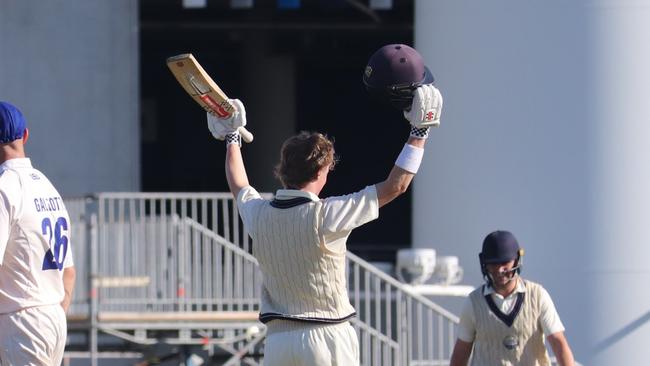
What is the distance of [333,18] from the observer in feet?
82.9

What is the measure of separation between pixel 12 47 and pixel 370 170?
16901 millimetres

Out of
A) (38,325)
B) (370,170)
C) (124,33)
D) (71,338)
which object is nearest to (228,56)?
(370,170)

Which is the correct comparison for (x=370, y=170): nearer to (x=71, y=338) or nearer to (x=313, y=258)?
(x=71, y=338)

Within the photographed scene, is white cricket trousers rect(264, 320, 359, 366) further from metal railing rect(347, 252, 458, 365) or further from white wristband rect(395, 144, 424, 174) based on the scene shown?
metal railing rect(347, 252, 458, 365)

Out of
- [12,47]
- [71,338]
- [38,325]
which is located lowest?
[71,338]

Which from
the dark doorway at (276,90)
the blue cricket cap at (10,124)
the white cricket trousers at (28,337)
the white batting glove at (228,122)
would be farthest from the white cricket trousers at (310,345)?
the dark doorway at (276,90)

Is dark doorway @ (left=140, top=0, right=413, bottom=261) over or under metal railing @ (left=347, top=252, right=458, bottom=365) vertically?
over

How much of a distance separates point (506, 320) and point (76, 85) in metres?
10.8

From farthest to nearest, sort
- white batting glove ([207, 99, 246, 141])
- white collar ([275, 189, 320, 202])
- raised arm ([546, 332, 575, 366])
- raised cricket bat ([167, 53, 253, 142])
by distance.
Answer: raised arm ([546, 332, 575, 366])
white batting glove ([207, 99, 246, 141])
raised cricket bat ([167, 53, 253, 142])
white collar ([275, 189, 320, 202])

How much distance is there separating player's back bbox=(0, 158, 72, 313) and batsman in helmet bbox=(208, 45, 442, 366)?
129cm

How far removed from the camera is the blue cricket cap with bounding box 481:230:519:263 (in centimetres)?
776

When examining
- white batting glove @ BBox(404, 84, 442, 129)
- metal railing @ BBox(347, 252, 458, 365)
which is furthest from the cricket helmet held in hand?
metal railing @ BBox(347, 252, 458, 365)

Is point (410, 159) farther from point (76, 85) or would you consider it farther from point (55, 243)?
point (76, 85)

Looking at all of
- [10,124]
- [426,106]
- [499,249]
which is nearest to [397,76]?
[426,106]
